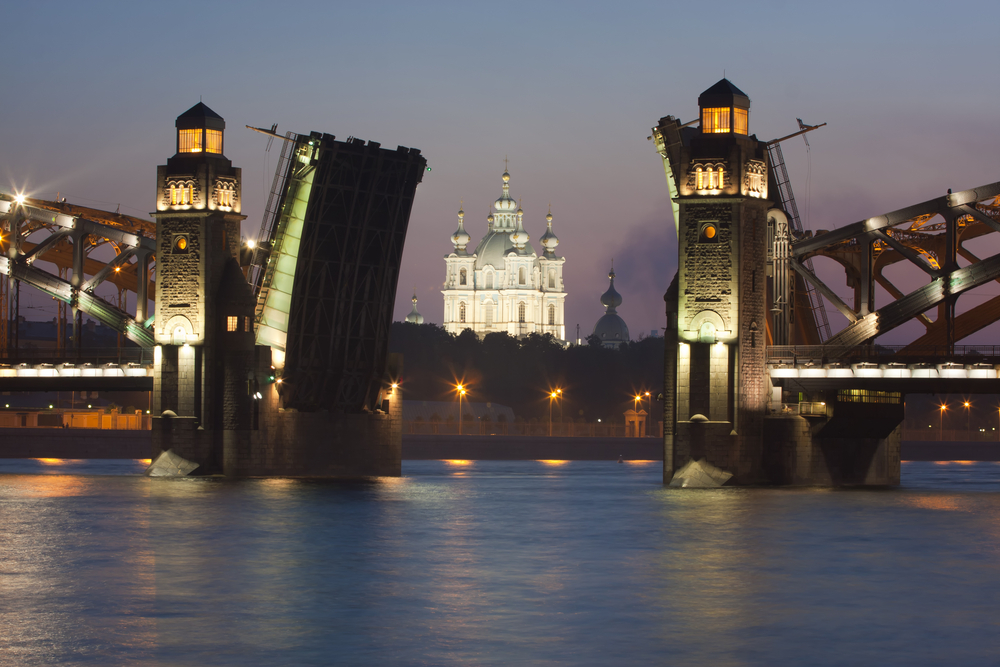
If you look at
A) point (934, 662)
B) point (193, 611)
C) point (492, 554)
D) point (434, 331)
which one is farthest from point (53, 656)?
point (434, 331)

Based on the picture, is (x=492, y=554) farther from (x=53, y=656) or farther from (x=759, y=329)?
(x=759, y=329)

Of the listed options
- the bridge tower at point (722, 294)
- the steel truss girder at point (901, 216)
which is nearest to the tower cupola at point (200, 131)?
the bridge tower at point (722, 294)

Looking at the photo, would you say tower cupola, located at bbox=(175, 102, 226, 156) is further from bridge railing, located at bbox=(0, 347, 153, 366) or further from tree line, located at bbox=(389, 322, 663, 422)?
tree line, located at bbox=(389, 322, 663, 422)

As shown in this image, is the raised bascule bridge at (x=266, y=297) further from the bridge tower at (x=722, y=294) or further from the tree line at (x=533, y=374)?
the tree line at (x=533, y=374)

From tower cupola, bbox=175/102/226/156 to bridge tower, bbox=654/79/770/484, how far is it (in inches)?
783

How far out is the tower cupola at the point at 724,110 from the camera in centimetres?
6091

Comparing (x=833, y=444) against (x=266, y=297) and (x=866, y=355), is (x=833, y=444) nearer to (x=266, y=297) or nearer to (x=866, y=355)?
(x=866, y=355)

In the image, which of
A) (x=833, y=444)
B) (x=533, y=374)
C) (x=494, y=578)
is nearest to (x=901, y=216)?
(x=833, y=444)

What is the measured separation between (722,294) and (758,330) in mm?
2092

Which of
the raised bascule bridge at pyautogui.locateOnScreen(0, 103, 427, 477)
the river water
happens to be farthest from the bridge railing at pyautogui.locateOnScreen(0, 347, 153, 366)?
the river water

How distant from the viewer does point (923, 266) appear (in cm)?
6175

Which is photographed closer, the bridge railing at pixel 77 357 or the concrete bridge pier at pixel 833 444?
the concrete bridge pier at pixel 833 444

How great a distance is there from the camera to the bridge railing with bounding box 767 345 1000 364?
59.9 m

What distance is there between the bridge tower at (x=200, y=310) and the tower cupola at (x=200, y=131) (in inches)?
1.7
